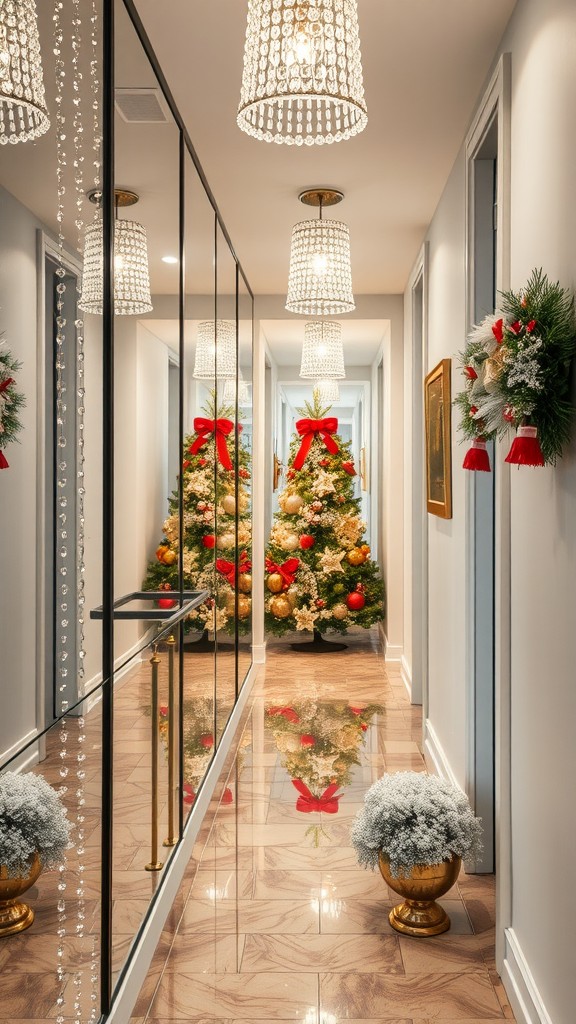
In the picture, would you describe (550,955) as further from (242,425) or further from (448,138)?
(242,425)

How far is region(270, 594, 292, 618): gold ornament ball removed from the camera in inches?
271

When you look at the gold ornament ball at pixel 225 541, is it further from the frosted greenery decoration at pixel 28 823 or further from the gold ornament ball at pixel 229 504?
the frosted greenery decoration at pixel 28 823

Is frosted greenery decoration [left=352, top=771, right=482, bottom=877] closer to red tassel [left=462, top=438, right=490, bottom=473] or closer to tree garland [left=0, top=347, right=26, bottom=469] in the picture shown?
red tassel [left=462, top=438, right=490, bottom=473]

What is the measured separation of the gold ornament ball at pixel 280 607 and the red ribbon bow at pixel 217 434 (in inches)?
99.5

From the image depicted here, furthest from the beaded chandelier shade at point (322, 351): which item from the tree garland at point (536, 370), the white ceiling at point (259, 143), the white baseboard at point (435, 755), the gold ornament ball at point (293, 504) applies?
the tree garland at point (536, 370)

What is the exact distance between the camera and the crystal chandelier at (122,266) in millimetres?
1823

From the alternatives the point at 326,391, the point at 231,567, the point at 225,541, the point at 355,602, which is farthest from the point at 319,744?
the point at 326,391

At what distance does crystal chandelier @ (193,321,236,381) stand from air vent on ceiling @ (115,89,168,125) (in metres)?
1.09

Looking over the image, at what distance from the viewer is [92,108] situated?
186 cm

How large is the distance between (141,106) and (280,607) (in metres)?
4.87

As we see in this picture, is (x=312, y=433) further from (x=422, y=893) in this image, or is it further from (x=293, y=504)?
(x=422, y=893)

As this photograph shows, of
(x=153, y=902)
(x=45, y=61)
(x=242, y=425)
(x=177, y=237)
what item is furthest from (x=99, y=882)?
(x=242, y=425)

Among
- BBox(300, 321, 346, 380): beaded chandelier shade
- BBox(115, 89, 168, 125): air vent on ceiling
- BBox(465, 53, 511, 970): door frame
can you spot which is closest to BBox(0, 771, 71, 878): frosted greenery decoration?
BBox(465, 53, 511, 970): door frame

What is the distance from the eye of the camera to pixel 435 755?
3.96m
